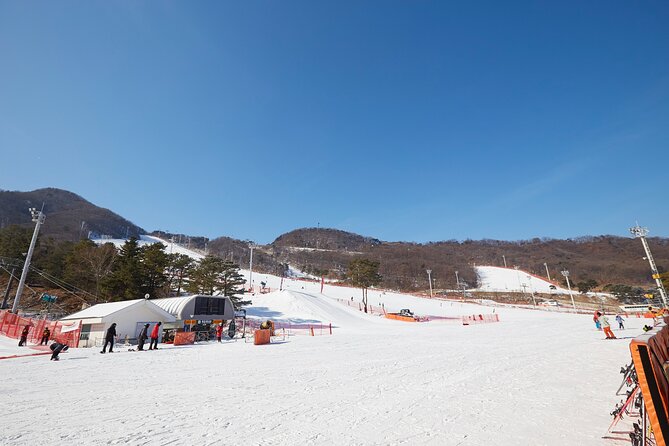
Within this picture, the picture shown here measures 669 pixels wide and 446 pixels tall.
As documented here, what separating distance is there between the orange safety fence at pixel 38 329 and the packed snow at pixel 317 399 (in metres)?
6.79

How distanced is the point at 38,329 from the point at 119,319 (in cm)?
415

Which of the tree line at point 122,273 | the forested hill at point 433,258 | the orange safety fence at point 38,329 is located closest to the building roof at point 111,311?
the orange safety fence at point 38,329

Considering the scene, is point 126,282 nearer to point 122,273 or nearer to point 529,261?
point 122,273

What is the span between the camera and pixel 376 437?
487 cm

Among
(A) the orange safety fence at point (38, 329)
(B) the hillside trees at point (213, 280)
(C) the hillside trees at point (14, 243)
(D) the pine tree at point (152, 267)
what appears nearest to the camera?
(A) the orange safety fence at point (38, 329)

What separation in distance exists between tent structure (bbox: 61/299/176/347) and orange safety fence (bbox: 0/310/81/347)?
0.66 metres

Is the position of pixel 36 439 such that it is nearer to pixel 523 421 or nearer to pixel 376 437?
pixel 376 437

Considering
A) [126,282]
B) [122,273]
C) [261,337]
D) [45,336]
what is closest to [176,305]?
[45,336]

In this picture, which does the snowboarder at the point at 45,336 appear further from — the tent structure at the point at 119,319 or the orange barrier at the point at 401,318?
the orange barrier at the point at 401,318

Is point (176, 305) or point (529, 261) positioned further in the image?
point (529, 261)

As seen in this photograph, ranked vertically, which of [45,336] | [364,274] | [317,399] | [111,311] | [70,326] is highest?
[364,274]

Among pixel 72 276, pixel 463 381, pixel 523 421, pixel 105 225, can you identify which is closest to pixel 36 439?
pixel 523 421

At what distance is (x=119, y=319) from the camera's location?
844 inches

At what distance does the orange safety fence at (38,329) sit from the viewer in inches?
749
